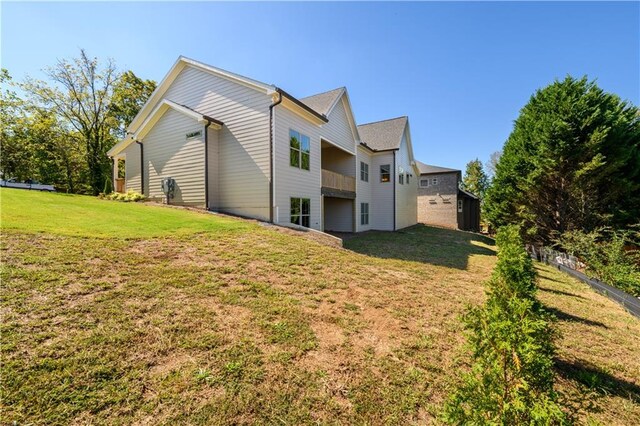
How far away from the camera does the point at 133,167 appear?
14266 mm

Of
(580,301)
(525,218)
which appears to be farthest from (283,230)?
(525,218)

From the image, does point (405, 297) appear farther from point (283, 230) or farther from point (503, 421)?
point (283, 230)

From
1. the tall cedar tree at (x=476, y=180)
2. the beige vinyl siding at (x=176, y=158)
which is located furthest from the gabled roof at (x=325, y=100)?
the tall cedar tree at (x=476, y=180)

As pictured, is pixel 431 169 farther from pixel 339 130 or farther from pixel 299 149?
pixel 299 149

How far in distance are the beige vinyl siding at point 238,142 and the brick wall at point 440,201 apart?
73.5ft

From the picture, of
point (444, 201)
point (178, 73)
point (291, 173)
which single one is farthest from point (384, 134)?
point (178, 73)

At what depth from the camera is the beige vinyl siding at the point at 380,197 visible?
1914 cm

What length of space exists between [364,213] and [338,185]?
4.25 metres

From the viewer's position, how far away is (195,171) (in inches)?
462

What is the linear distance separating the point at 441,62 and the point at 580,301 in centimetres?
1173

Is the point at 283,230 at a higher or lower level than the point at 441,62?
lower

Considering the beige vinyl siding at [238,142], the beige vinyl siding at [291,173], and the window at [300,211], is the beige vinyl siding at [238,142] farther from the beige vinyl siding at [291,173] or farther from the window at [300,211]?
the window at [300,211]

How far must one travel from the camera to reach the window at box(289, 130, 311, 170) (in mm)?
11859

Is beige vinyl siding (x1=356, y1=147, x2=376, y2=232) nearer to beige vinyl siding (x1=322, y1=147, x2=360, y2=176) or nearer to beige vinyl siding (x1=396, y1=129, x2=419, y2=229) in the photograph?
beige vinyl siding (x1=322, y1=147, x2=360, y2=176)
